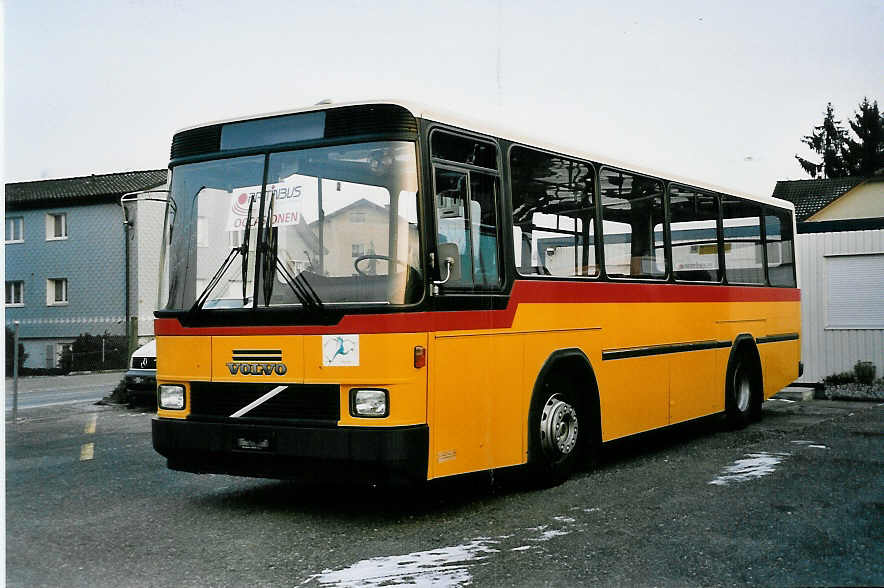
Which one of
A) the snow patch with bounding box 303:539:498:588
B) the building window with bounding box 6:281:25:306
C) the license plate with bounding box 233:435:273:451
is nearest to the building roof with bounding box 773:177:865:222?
the building window with bounding box 6:281:25:306

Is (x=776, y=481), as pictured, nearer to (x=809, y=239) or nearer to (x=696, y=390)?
(x=696, y=390)

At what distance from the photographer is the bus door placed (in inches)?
264

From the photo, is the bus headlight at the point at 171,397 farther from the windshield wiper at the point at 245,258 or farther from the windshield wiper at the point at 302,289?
the windshield wiper at the point at 302,289

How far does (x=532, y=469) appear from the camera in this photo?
791 cm

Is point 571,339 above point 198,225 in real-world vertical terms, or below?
below

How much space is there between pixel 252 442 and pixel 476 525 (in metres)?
1.62

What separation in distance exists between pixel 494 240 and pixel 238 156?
1.96 metres

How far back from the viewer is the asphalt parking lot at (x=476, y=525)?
5.50m

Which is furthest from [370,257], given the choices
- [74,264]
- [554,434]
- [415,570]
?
[74,264]

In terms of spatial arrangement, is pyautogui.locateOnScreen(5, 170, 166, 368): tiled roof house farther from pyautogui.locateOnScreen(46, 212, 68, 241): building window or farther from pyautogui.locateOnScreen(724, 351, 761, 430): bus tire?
pyautogui.locateOnScreen(724, 351, 761, 430): bus tire

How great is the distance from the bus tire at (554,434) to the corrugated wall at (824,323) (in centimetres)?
1055

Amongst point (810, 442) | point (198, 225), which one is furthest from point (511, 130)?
point (810, 442)

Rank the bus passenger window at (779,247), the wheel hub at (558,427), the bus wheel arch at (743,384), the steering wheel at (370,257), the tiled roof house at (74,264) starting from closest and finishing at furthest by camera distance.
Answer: the steering wheel at (370,257) < the wheel hub at (558,427) < the bus wheel arch at (743,384) < the bus passenger window at (779,247) < the tiled roof house at (74,264)

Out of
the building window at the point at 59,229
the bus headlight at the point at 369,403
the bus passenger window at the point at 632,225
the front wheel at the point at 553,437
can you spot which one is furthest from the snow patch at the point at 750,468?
the building window at the point at 59,229
